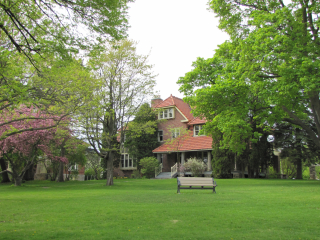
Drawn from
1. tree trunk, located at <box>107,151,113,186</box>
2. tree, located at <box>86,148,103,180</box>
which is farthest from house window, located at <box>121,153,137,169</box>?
tree trunk, located at <box>107,151,113,186</box>

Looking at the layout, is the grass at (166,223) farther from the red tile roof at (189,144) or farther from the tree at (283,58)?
the red tile roof at (189,144)

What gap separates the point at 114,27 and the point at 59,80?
5.91 metres

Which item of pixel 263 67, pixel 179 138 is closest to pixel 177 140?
pixel 179 138

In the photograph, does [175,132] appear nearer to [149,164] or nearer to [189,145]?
[189,145]

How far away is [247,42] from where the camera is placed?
1645cm

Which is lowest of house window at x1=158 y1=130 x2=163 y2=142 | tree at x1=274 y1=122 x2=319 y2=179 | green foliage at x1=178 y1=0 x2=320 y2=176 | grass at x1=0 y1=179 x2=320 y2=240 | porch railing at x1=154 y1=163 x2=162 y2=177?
porch railing at x1=154 y1=163 x2=162 y2=177

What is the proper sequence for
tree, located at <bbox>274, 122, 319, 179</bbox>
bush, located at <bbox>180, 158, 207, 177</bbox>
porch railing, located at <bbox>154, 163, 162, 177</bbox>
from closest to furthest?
1. tree, located at <bbox>274, 122, 319, 179</bbox>
2. bush, located at <bbox>180, 158, 207, 177</bbox>
3. porch railing, located at <bbox>154, 163, 162, 177</bbox>

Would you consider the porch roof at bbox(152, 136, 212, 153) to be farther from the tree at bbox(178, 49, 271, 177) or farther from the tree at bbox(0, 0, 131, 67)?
the tree at bbox(0, 0, 131, 67)

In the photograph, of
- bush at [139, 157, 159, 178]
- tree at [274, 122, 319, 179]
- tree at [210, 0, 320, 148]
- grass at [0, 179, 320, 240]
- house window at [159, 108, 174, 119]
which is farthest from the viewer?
house window at [159, 108, 174, 119]

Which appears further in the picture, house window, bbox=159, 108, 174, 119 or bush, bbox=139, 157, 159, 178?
house window, bbox=159, 108, 174, 119

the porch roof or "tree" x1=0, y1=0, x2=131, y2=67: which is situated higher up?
"tree" x1=0, y1=0, x2=131, y2=67

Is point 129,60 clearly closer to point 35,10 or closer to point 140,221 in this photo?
point 35,10

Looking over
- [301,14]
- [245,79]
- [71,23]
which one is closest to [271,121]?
[245,79]

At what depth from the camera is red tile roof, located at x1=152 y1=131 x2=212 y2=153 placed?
32.8 m
